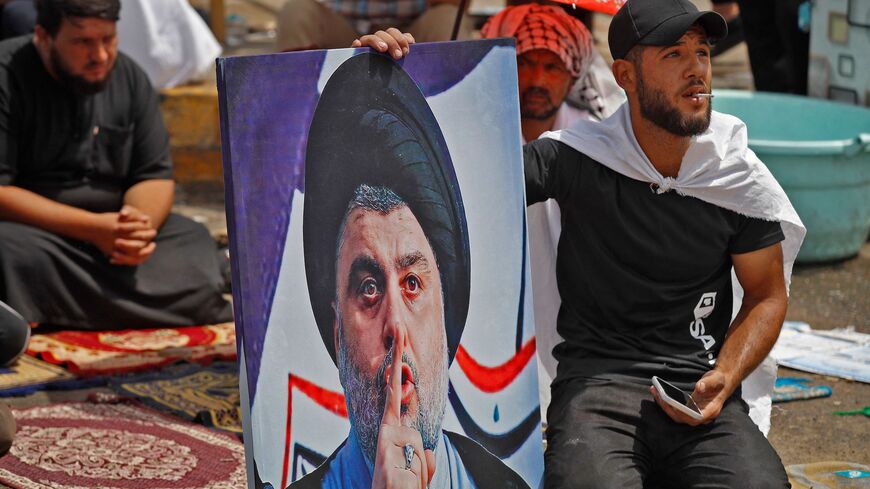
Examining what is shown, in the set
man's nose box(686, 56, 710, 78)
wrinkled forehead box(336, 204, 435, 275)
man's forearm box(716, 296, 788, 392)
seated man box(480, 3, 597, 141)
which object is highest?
man's nose box(686, 56, 710, 78)

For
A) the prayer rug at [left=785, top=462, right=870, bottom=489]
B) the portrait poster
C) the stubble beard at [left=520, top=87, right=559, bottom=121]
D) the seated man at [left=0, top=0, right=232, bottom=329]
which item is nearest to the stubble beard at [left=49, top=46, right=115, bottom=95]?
the seated man at [left=0, top=0, right=232, bottom=329]

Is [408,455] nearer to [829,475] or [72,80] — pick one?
[829,475]

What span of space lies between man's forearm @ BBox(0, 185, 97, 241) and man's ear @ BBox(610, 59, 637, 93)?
8.10ft

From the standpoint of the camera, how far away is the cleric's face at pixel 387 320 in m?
2.71

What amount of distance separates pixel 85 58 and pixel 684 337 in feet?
8.79

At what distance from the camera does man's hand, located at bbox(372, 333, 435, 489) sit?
2.70 m

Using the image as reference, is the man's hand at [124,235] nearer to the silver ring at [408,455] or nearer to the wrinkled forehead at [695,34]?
the silver ring at [408,455]

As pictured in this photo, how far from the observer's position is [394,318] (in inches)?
110

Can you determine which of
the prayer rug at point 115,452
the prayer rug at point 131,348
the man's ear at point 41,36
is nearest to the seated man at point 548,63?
the prayer rug at point 115,452

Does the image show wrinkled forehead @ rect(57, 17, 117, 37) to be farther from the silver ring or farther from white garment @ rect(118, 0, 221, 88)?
the silver ring

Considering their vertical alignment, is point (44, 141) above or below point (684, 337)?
above

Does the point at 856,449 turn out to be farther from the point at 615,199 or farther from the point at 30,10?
the point at 30,10

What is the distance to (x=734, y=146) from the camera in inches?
124

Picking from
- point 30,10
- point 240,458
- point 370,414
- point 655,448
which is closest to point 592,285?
point 655,448
